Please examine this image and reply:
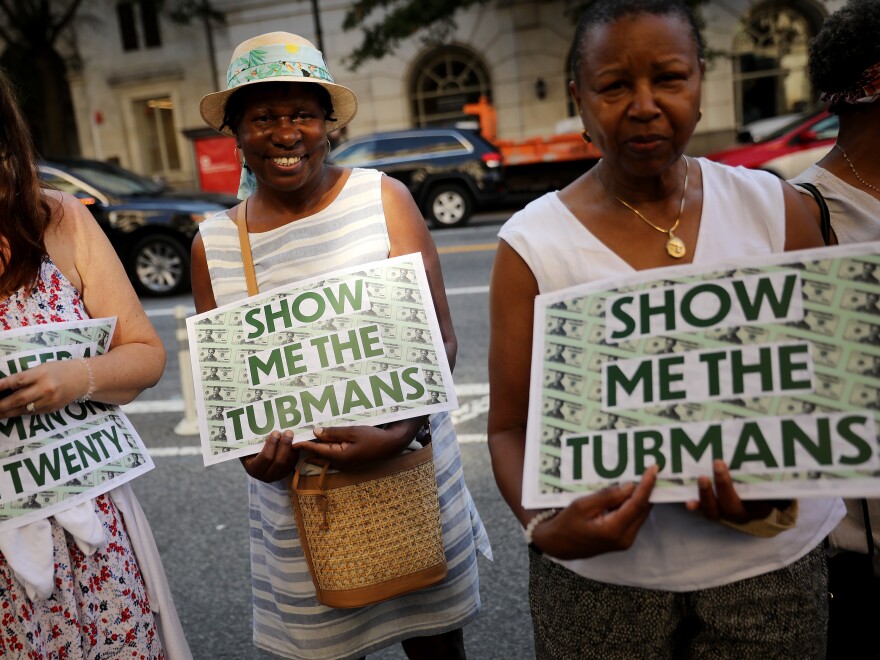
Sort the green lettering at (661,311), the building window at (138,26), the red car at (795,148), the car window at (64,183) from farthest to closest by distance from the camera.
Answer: the building window at (138,26) → the red car at (795,148) → the car window at (64,183) → the green lettering at (661,311)

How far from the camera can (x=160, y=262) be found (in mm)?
10945

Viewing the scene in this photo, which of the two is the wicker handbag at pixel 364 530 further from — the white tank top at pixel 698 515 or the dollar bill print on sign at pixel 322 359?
the white tank top at pixel 698 515

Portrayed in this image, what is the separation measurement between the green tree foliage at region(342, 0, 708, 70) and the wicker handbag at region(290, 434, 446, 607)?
19068 mm

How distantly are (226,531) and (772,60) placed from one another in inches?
803

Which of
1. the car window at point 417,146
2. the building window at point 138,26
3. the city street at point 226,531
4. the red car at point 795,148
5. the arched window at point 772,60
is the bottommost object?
the city street at point 226,531

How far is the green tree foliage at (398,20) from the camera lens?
19.9 meters

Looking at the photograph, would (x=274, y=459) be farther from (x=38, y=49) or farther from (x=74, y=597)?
(x=38, y=49)

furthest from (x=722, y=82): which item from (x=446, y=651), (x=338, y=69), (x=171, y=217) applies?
(x=446, y=651)

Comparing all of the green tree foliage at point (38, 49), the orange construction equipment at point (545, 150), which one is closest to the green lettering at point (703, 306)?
the orange construction equipment at point (545, 150)

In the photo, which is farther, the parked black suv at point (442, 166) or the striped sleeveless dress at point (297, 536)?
the parked black suv at point (442, 166)

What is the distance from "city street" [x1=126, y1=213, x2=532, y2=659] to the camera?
3.28m

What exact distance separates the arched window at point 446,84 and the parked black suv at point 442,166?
7.10 metres

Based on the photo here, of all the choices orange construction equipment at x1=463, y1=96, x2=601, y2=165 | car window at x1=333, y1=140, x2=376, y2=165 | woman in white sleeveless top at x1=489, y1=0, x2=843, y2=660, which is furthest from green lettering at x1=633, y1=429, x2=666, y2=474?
car window at x1=333, y1=140, x2=376, y2=165

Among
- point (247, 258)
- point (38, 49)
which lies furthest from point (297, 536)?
point (38, 49)
